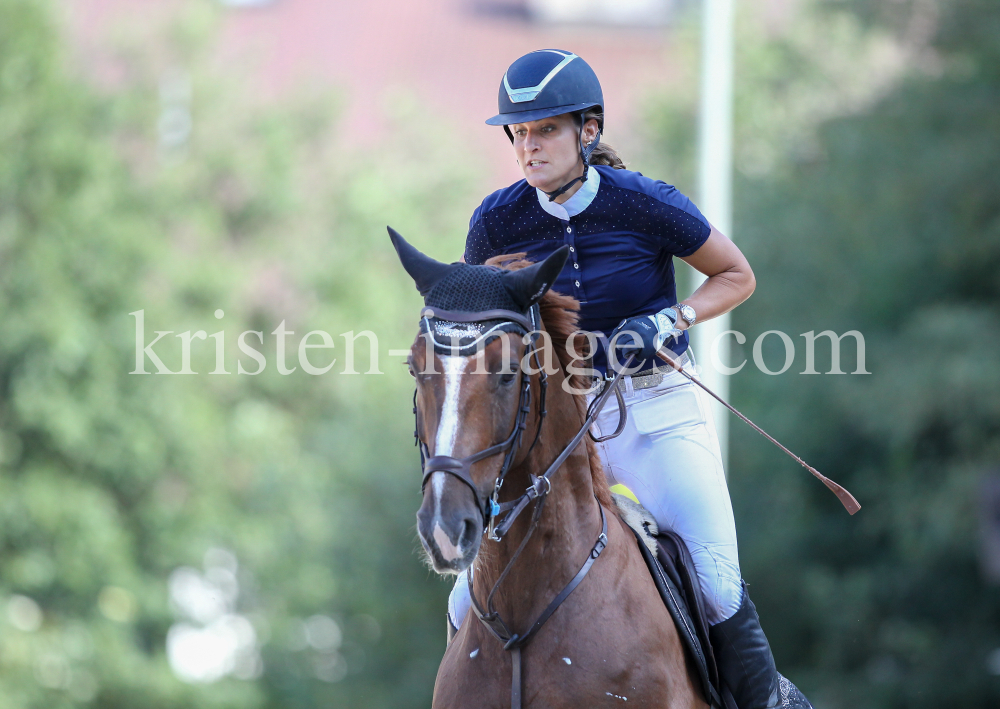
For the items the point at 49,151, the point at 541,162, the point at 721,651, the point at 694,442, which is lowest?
the point at 721,651

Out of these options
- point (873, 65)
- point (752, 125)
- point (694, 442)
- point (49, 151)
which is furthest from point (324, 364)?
point (694, 442)

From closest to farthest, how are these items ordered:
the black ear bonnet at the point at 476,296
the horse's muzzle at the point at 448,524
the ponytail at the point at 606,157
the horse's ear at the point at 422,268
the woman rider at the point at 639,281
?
the horse's muzzle at the point at 448,524
the black ear bonnet at the point at 476,296
the horse's ear at the point at 422,268
the woman rider at the point at 639,281
the ponytail at the point at 606,157

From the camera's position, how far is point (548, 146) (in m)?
4.20

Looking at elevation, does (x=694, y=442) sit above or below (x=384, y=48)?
below

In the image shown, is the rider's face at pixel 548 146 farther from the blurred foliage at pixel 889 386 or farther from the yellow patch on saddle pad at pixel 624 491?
the blurred foliage at pixel 889 386

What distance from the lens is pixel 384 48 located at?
32938mm

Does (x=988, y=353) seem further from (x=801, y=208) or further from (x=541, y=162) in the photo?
(x=541, y=162)

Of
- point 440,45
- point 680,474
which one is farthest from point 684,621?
point 440,45

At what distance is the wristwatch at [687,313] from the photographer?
4288 millimetres

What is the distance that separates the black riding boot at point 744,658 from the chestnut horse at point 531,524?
0.19 metres

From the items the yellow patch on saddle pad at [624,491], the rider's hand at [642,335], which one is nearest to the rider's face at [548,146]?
the rider's hand at [642,335]

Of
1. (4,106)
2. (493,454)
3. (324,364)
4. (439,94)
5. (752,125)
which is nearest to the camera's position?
(493,454)

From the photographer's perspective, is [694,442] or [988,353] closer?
[694,442]

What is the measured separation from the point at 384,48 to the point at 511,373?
3121 cm
